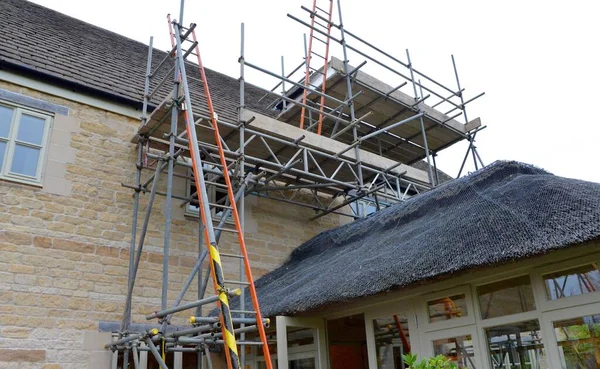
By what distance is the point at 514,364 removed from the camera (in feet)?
16.7

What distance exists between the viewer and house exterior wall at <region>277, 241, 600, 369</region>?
187 inches

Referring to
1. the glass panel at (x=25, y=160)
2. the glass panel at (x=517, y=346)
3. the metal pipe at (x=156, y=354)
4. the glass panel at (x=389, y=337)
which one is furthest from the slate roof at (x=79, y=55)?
the glass panel at (x=517, y=346)

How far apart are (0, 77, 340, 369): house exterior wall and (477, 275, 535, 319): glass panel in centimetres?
445

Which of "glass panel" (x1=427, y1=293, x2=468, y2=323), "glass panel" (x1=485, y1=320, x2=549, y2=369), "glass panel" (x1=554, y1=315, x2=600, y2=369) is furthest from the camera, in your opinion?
"glass panel" (x1=427, y1=293, x2=468, y2=323)

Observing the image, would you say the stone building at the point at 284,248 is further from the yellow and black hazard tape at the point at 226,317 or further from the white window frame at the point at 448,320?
the yellow and black hazard tape at the point at 226,317

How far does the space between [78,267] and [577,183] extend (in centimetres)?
619

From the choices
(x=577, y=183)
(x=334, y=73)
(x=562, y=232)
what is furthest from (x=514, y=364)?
(x=334, y=73)

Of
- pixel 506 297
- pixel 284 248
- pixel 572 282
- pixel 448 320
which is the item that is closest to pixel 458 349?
pixel 448 320

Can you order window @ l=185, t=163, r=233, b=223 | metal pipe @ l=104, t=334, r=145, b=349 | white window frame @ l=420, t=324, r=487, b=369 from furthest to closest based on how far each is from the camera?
window @ l=185, t=163, r=233, b=223 → metal pipe @ l=104, t=334, r=145, b=349 → white window frame @ l=420, t=324, r=487, b=369

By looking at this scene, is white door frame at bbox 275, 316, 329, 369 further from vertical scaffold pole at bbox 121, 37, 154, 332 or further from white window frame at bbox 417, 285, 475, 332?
vertical scaffold pole at bbox 121, 37, 154, 332

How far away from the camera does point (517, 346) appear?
5.12 m

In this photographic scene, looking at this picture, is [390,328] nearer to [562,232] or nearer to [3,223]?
[562,232]

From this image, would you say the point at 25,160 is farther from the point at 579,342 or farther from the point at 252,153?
the point at 579,342

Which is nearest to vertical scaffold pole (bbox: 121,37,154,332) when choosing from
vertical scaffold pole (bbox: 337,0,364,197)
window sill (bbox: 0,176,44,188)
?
window sill (bbox: 0,176,44,188)
